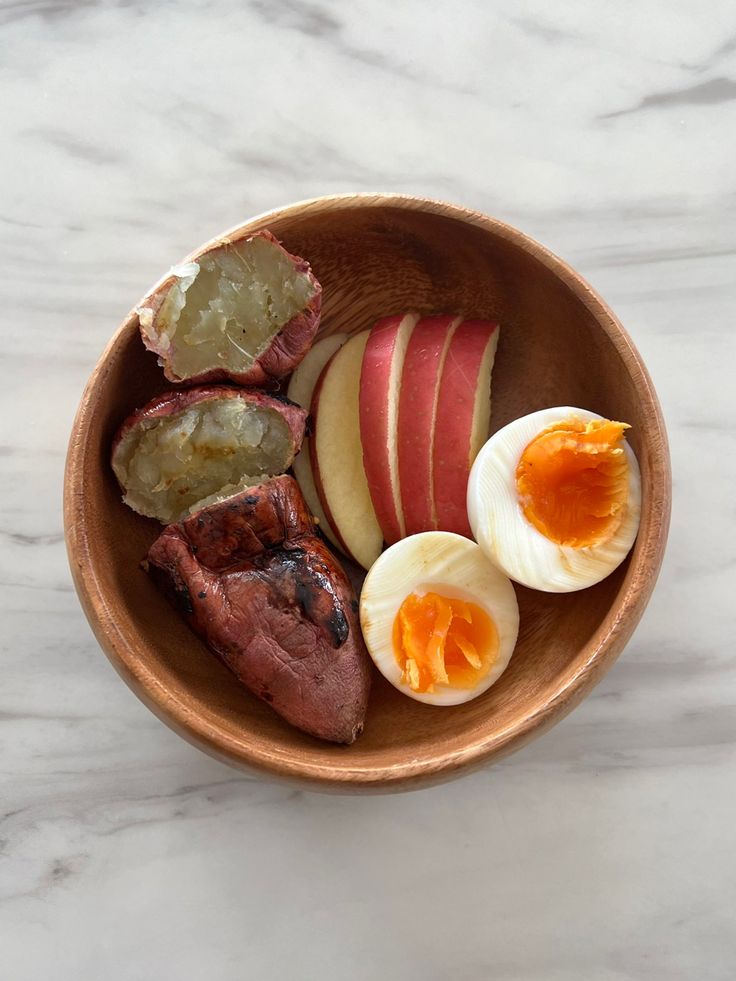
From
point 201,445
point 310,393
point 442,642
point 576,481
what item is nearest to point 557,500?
point 576,481

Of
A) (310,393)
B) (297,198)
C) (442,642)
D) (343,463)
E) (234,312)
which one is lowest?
(442,642)

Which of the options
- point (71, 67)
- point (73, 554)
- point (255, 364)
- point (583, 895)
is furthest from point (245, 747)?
point (71, 67)

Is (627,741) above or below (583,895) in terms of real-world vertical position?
above

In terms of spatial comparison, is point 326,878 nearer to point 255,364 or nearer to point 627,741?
point 627,741

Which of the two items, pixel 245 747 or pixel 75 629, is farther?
pixel 75 629

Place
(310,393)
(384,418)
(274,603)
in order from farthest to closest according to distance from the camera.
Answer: (310,393) → (384,418) → (274,603)

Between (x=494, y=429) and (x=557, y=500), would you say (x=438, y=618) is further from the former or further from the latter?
(x=494, y=429)
